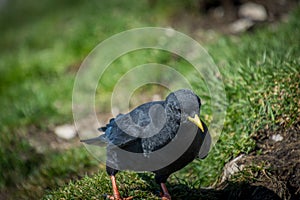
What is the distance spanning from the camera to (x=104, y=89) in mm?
8969

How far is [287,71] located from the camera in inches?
251

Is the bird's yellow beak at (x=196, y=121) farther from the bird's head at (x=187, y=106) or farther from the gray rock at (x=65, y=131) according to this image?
the gray rock at (x=65, y=131)

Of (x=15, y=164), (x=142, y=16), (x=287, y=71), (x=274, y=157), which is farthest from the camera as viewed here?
(x=142, y=16)

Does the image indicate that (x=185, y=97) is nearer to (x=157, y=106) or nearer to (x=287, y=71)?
(x=157, y=106)

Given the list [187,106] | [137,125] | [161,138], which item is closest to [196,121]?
[187,106]

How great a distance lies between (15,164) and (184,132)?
3313mm

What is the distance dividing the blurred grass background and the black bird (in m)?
0.43

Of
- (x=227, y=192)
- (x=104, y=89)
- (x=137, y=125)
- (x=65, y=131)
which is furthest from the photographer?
(x=104, y=89)

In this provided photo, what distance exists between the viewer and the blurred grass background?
605 cm

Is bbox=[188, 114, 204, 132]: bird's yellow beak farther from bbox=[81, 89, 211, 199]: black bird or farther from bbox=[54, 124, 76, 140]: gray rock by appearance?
bbox=[54, 124, 76, 140]: gray rock

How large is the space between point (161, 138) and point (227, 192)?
3.74ft

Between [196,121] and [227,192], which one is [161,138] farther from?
[227,192]

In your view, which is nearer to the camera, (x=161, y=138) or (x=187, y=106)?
(x=187, y=106)

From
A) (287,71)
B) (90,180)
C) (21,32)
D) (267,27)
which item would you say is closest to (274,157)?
(287,71)
